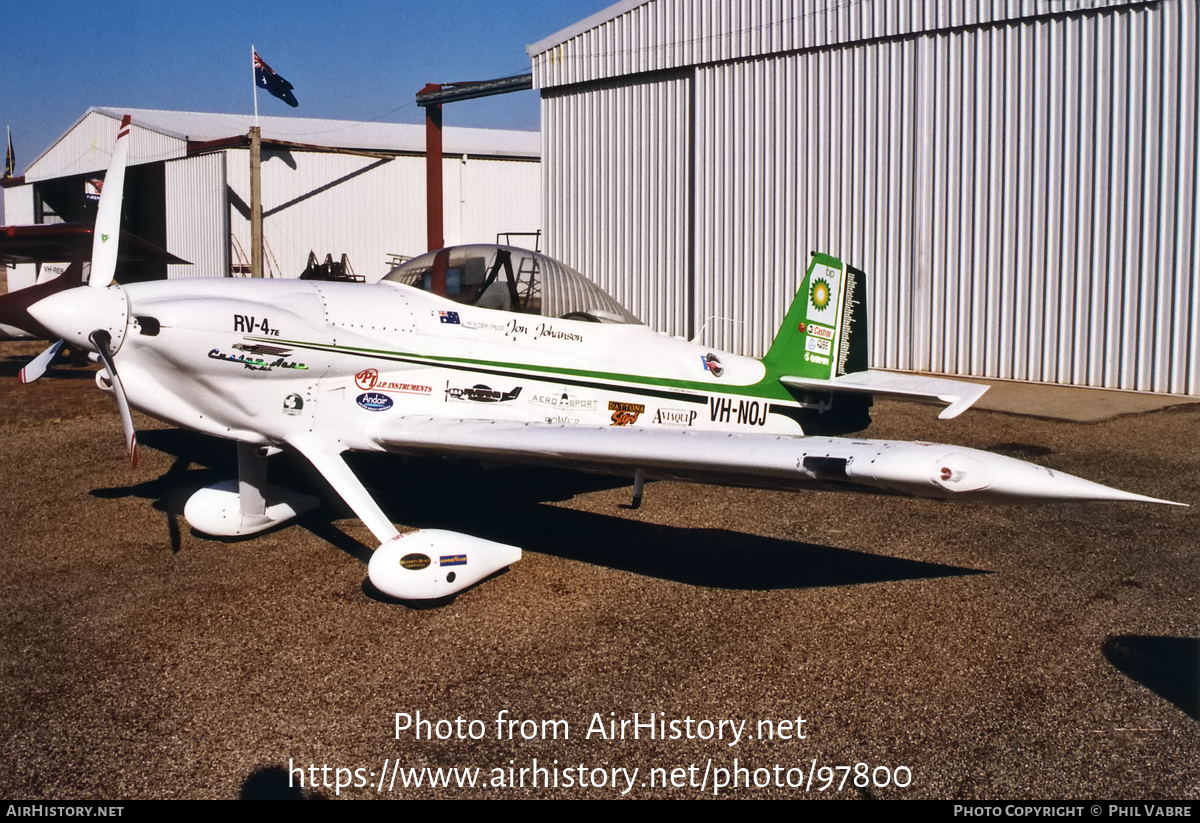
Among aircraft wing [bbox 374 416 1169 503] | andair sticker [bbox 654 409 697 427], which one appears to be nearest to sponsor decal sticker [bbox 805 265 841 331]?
andair sticker [bbox 654 409 697 427]

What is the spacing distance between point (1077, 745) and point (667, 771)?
174 centimetres

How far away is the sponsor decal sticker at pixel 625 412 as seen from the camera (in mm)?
7469

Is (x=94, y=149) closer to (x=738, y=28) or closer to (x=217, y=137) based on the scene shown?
(x=217, y=137)

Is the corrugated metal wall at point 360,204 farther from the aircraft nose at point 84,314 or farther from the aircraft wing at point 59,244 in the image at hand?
the aircraft nose at point 84,314

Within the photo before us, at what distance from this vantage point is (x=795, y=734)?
412cm

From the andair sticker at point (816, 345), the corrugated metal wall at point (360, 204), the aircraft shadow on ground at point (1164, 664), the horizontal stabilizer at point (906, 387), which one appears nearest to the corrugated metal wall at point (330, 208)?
the corrugated metal wall at point (360, 204)

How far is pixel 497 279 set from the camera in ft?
23.6

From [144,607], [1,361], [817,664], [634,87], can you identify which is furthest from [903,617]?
[1,361]

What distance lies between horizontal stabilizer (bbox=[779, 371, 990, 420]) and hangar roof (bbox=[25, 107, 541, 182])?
2120 centimetres

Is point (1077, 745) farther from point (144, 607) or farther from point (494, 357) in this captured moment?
point (144, 607)

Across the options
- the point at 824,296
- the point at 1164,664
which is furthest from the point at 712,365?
the point at 1164,664

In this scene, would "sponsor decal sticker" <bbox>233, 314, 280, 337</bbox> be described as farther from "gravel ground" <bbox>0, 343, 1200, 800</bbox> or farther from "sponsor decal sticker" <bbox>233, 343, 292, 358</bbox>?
"gravel ground" <bbox>0, 343, 1200, 800</bbox>

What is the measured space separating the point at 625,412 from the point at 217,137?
78.0 feet

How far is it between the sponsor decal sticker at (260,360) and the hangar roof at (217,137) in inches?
850
